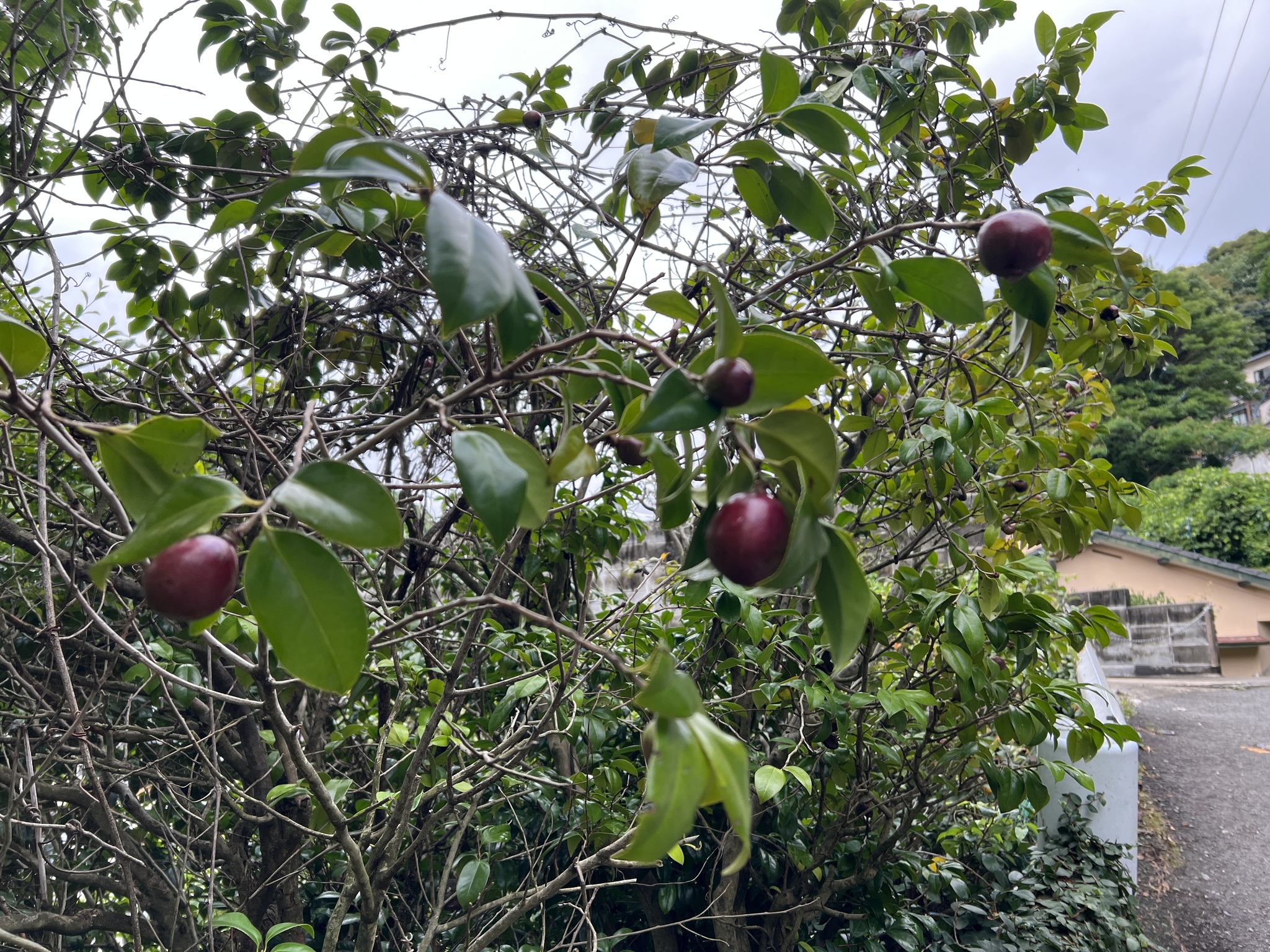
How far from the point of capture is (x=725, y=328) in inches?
19.7

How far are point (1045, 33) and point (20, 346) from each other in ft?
7.15

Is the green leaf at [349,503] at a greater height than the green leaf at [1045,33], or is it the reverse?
the green leaf at [1045,33]

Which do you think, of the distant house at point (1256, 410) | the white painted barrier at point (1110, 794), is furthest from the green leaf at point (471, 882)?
the distant house at point (1256, 410)

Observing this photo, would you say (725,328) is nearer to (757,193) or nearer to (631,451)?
(631,451)

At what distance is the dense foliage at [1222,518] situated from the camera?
432 inches

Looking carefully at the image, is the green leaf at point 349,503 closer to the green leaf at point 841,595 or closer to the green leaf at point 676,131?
the green leaf at point 841,595

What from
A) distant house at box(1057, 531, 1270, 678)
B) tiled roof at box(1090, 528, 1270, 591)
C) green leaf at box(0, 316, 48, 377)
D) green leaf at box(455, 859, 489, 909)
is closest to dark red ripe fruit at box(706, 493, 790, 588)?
green leaf at box(0, 316, 48, 377)

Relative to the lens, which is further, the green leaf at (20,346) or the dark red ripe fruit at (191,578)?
the green leaf at (20,346)

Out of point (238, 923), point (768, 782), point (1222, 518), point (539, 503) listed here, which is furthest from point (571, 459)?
point (1222, 518)

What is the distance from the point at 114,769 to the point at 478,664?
841 mm

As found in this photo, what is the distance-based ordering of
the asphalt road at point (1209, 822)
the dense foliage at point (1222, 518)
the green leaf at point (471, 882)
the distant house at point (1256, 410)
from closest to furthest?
the green leaf at point (471, 882), the asphalt road at point (1209, 822), the dense foliage at point (1222, 518), the distant house at point (1256, 410)

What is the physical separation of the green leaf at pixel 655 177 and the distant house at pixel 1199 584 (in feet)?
29.7

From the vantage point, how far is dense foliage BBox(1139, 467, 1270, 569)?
1097 cm

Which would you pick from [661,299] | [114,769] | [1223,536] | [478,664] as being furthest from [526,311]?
[1223,536]
